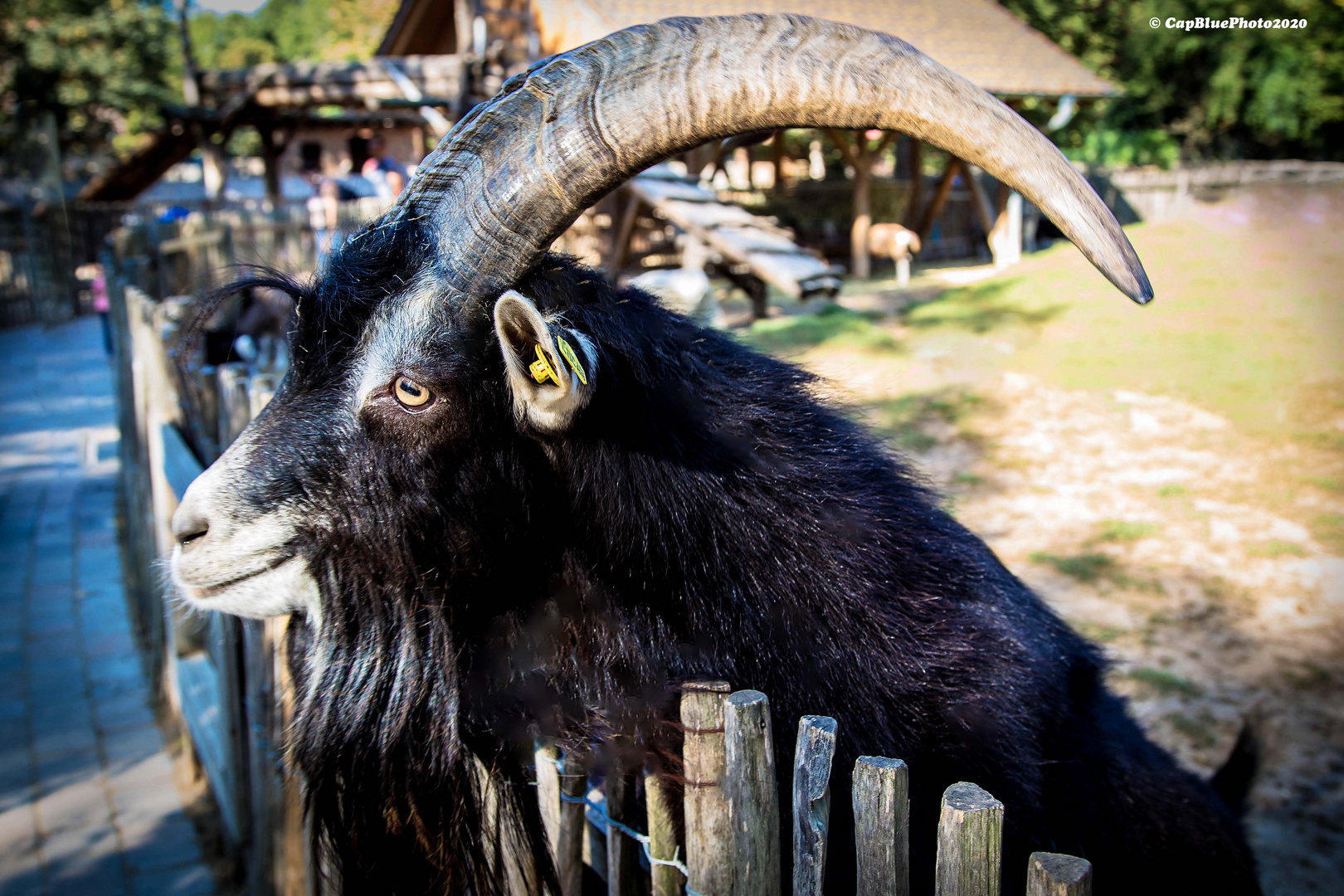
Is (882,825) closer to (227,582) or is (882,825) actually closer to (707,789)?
(707,789)

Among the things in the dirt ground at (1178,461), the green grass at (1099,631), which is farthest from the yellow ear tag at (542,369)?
the green grass at (1099,631)

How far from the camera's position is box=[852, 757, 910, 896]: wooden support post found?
1.42 metres

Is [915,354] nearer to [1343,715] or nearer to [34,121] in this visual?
[1343,715]

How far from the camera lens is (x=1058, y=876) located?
1229 mm

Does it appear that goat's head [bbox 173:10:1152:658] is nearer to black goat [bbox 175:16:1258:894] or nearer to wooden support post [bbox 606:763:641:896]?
black goat [bbox 175:16:1258:894]

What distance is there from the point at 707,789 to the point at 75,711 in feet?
16.7

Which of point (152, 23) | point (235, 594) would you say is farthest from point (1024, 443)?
A: point (152, 23)

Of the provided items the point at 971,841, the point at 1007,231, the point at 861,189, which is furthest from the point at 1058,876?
the point at 1007,231

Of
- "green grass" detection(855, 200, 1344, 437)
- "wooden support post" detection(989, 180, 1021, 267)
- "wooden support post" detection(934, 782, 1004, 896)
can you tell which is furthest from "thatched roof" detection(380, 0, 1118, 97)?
"wooden support post" detection(934, 782, 1004, 896)

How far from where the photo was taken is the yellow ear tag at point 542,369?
171 centimetres

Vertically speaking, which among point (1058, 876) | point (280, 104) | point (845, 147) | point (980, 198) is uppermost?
point (280, 104)

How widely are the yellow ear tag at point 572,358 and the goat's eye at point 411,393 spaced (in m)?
0.34

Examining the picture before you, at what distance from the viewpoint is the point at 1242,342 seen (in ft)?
29.6

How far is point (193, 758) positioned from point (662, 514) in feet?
12.9
